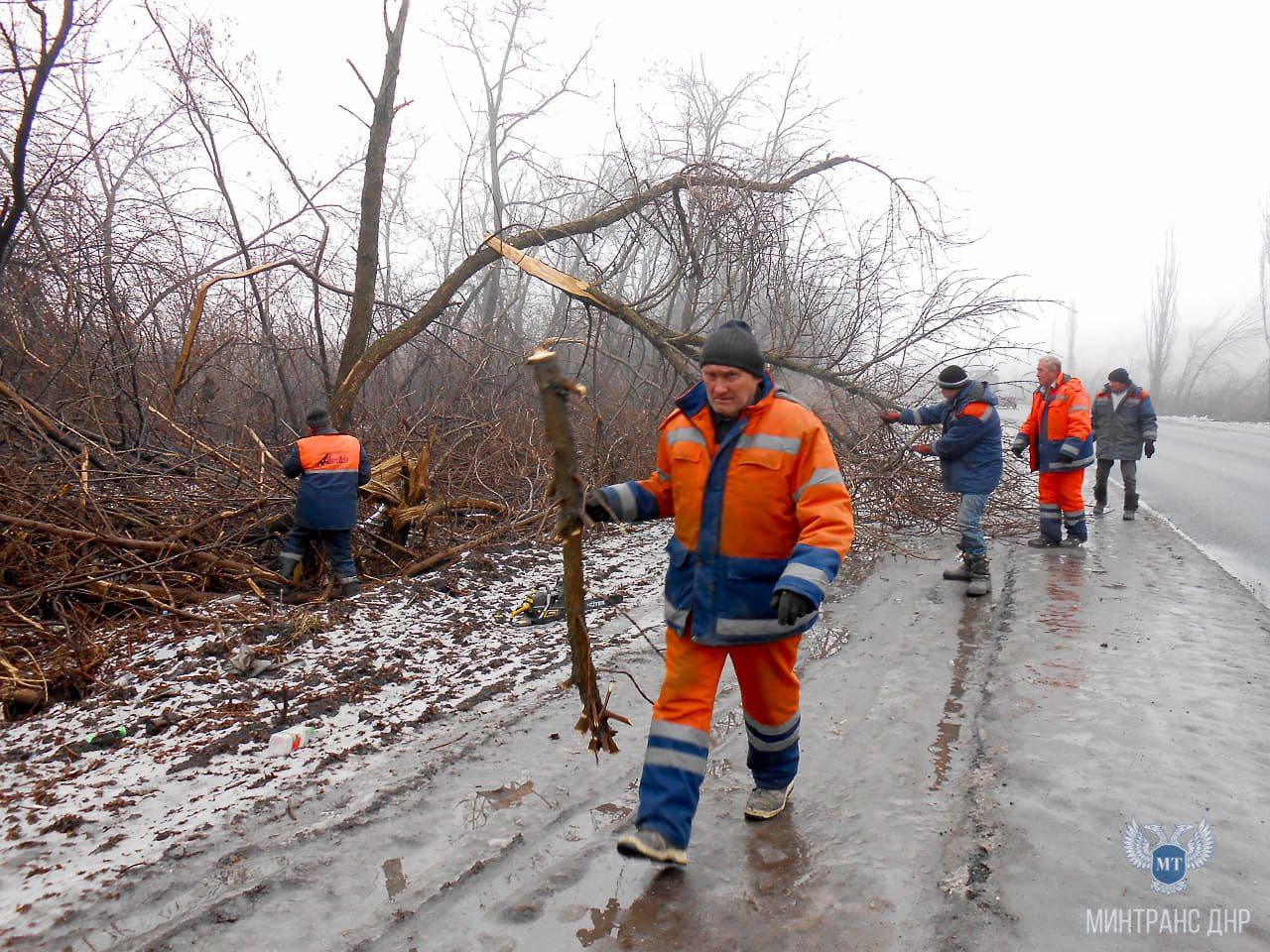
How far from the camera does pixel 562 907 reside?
2.56m

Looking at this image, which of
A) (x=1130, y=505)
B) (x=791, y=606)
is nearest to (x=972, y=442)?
(x=1130, y=505)

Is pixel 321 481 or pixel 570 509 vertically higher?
pixel 570 509

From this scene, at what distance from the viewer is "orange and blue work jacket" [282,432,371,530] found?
6.09m

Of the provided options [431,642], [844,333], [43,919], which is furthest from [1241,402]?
[43,919]

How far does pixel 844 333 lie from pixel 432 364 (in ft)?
17.7

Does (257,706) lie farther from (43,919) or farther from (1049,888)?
(1049,888)

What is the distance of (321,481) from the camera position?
6.11m

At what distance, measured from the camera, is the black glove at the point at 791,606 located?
2551mm

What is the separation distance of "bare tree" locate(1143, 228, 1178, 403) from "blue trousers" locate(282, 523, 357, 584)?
46.9 m

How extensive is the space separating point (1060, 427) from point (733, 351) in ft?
19.7

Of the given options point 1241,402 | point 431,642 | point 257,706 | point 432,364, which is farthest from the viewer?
point 1241,402

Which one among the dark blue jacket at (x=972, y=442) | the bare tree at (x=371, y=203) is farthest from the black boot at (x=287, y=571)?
the dark blue jacket at (x=972, y=442)

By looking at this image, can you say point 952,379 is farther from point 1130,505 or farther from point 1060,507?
point 1130,505

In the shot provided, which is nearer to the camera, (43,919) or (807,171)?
(43,919)
